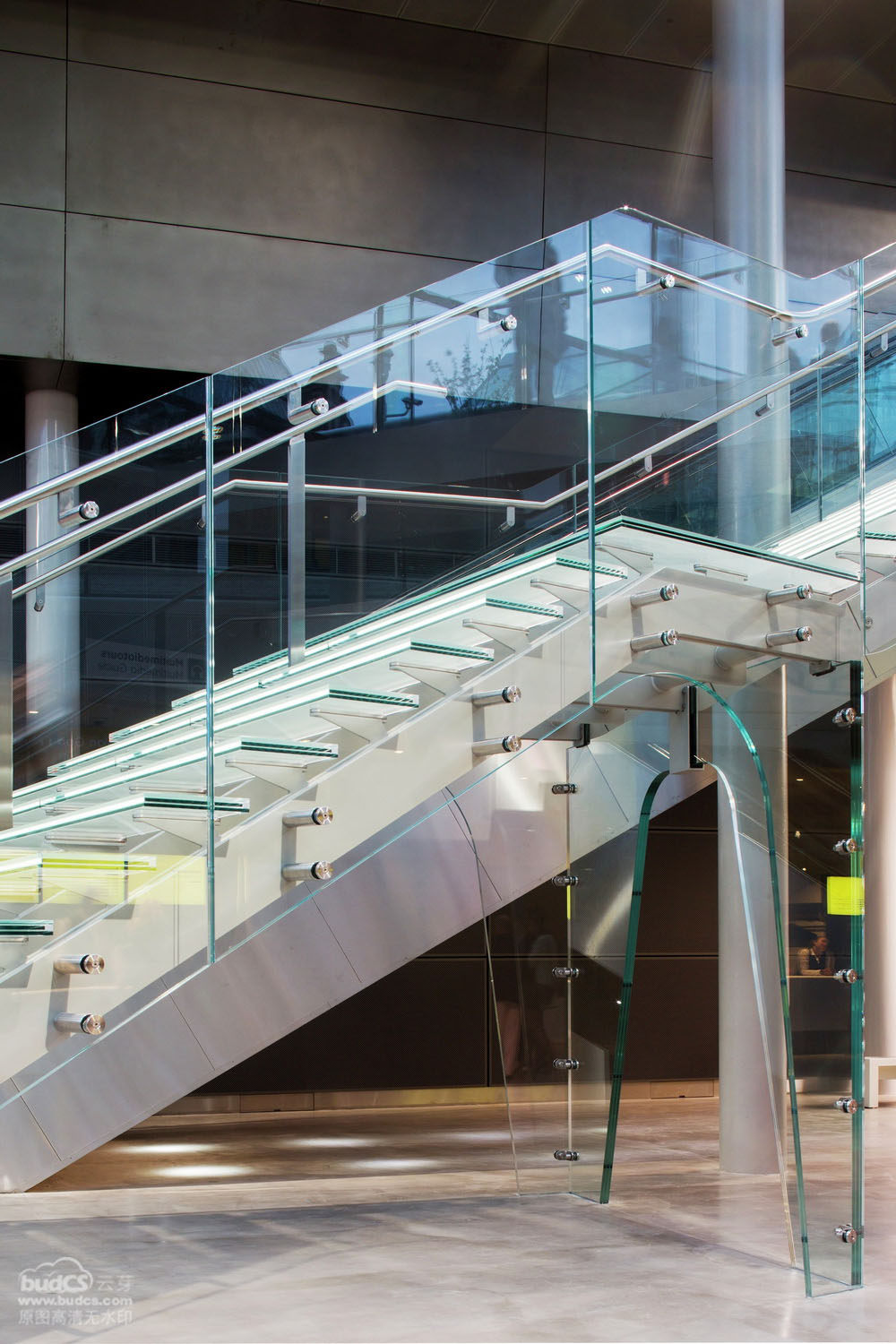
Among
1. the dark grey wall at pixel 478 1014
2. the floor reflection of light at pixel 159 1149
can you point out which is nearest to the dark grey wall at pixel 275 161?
the dark grey wall at pixel 478 1014

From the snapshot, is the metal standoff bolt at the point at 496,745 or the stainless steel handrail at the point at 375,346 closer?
the stainless steel handrail at the point at 375,346

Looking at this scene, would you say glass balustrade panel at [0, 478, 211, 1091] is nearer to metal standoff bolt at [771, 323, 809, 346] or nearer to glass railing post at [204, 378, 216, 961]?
glass railing post at [204, 378, 216, 961]

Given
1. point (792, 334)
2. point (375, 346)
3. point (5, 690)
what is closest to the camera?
point (5, 690)

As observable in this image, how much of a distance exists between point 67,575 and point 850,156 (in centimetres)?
802

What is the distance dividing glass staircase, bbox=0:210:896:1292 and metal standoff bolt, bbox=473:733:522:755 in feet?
0.07

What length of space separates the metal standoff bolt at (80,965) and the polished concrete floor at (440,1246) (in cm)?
95

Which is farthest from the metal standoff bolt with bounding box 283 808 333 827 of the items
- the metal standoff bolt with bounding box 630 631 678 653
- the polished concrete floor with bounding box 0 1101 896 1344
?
the polished concrete floor with bounding box 0 1101 896 1344

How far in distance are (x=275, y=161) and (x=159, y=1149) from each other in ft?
18.9

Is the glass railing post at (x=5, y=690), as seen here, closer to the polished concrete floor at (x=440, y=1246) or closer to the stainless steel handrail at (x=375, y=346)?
the stainless steel handrail at (x=375, y=346)

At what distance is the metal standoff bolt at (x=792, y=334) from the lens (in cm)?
518

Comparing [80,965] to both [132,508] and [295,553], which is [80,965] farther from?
[295,553]

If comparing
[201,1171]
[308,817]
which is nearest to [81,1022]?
[308,817]

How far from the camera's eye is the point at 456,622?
4.84 m

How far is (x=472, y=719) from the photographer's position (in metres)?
4.66
